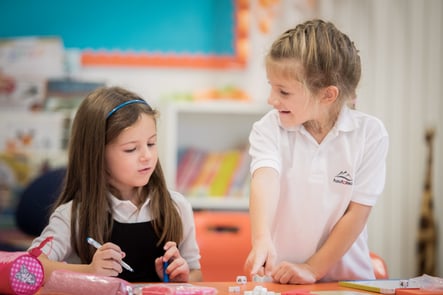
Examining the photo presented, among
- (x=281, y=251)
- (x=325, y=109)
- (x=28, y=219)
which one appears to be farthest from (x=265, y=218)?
(x=28, y=219)

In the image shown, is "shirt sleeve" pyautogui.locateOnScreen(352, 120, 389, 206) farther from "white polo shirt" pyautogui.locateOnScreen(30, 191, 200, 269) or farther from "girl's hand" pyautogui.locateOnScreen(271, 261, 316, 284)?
"white polo shirt" pyautogui.locateOnScreen(30, 191, 200, 269)

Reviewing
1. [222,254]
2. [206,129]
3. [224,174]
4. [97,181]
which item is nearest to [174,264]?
[97,181]

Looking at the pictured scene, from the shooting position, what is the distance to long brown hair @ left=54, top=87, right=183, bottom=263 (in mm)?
1594

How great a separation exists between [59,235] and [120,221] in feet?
0.46

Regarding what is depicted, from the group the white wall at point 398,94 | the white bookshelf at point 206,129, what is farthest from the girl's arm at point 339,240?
the white wall at point 398,94

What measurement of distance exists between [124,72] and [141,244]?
2134mm

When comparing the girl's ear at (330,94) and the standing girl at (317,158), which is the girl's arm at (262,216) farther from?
the girl's ear at (330,94)

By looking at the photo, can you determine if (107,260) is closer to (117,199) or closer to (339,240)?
(117,199)

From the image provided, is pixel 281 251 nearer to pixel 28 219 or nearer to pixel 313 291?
pixel 313 291

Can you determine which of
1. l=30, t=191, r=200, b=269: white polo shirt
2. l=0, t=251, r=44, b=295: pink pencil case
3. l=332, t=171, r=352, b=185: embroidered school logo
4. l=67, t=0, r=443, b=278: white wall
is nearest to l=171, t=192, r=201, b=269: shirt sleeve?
l=30, t=191, r=200, b=269: white polo shirt

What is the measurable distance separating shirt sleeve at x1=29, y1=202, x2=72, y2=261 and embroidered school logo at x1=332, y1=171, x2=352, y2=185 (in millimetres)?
619

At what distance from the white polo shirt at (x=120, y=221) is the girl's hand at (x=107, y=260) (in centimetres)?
17

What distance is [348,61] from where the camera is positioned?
157 centimetres

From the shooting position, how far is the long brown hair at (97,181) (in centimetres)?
159
